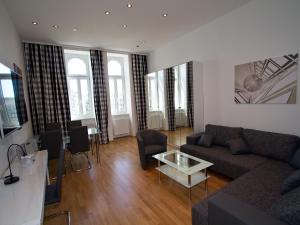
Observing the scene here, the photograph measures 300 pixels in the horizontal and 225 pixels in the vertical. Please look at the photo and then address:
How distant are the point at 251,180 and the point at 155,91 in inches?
144

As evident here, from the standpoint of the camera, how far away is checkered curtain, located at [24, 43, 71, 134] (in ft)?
13.9

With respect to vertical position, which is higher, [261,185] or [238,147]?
[238,147]

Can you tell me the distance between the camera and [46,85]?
4.43 m

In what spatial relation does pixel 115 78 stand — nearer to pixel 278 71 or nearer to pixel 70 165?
pixel 70 165

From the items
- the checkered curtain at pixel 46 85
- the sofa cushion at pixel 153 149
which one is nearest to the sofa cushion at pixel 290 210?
the sofa cushion at pixel 153 149

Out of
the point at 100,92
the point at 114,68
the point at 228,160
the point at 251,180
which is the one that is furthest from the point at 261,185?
the point at 114,68

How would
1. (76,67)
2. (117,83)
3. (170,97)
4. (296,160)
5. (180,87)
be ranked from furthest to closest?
1. (117,83)
2. (76,67)
3. (170,97)
4. (180,87)
5. (296,160)

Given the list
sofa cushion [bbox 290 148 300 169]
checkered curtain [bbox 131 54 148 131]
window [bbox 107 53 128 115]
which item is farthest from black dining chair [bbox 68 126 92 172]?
sofa cushion [bbox 290 148 300 169]

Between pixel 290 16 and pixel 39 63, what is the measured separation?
17.5 ft

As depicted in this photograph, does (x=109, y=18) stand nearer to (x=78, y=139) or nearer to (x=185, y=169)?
(x=78, y=139)

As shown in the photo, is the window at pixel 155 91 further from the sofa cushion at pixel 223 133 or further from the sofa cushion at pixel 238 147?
the sofa cushion at pixel 238 147

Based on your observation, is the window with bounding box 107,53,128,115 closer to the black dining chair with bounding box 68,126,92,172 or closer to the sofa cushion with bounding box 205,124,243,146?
the black dining chair with bounding box 68,126,92,172

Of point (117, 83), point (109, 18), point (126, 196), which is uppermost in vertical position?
point (109, 18)

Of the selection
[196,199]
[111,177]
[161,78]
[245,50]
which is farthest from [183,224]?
[161,78]
